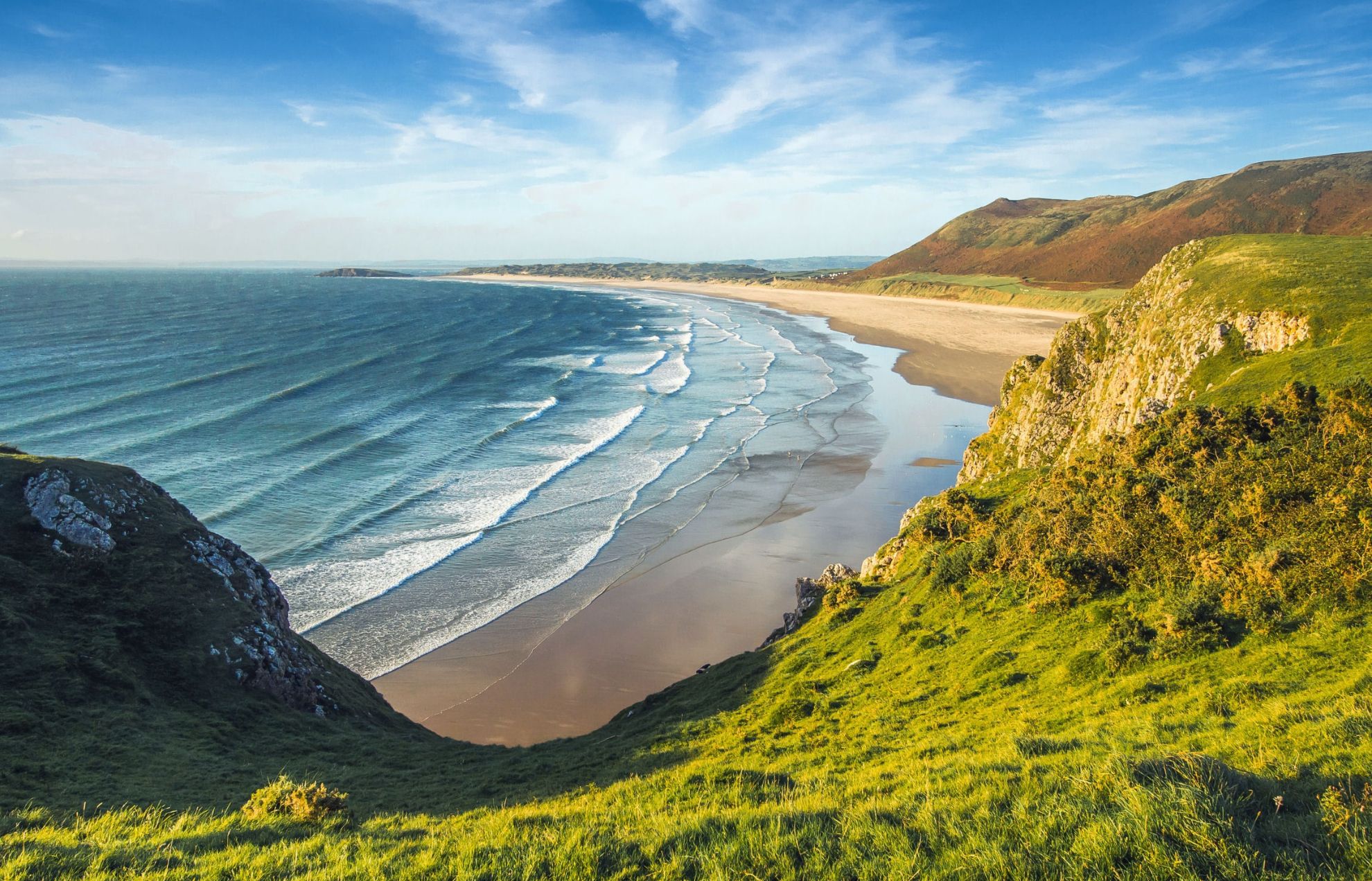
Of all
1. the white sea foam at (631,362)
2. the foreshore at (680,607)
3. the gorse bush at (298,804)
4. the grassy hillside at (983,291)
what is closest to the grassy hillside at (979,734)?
the gorse bush at (298,804)

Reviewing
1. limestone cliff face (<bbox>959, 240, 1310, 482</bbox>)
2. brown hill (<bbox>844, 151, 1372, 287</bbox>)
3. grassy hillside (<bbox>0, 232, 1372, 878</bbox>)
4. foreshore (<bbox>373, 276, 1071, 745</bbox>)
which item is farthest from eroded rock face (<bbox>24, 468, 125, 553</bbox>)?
brown hill (<bbox>844, 151, 1372, 287</bbox>)

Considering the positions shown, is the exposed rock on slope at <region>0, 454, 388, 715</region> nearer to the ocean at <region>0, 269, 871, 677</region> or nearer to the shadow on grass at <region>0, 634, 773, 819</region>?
the shadow on grass at <region>0, 634, 773, 819</region>

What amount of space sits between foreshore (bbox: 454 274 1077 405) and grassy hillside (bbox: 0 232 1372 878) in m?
44.7

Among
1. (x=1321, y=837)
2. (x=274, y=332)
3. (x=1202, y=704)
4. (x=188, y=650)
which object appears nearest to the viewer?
(x=1321, y=837)

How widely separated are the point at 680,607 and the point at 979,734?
15.8m

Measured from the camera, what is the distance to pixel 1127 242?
14700 centimetres

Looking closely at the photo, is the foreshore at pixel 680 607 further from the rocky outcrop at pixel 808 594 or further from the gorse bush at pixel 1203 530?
the gorse bush at pixel 1203 530

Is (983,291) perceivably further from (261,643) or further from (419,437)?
(261,643)

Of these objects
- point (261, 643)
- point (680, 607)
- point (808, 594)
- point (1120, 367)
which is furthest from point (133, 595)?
point (1120, 367)

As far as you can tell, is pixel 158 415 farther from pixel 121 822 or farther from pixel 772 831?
pixel 772 831

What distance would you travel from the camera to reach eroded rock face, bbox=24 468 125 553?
1552cm

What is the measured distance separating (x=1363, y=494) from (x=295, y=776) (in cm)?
1839

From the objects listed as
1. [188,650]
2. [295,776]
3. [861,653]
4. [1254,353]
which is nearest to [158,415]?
[188,650]

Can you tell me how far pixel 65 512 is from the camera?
619 inches
